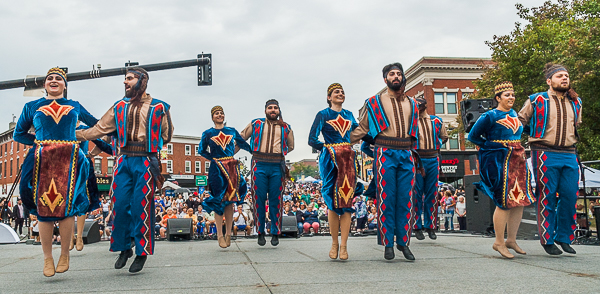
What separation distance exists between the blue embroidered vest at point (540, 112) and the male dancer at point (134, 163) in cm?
416

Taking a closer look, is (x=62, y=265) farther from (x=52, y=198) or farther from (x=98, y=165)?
(x=98, y=165)

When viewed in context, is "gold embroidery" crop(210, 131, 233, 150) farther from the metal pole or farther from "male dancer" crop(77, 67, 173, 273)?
the metal pole

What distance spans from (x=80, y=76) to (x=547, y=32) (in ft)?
62.7

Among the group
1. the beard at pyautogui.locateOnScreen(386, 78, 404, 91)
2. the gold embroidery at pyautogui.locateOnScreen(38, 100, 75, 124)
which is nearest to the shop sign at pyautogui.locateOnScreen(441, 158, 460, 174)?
the beard at pyautogui.locateOnScreen(386, 78, 404, 91)

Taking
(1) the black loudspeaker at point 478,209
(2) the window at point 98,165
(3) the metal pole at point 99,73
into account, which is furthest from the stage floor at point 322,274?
(2) the window at point 98,165

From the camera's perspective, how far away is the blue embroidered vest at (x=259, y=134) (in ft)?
23.4

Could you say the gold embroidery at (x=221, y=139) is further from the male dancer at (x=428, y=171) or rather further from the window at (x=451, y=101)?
the window at (x=451, y=101)

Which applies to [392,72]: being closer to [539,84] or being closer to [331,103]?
[331,103]

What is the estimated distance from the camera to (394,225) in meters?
5.00

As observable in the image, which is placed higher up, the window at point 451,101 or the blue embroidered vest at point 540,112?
the window at point 451,101

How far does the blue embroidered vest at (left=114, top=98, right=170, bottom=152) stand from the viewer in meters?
4.62

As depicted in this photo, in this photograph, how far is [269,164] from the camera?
7152 mm

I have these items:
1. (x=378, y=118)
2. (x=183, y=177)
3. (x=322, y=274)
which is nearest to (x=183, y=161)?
(x=183, y=177)

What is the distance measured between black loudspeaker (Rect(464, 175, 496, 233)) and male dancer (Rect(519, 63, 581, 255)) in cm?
352
